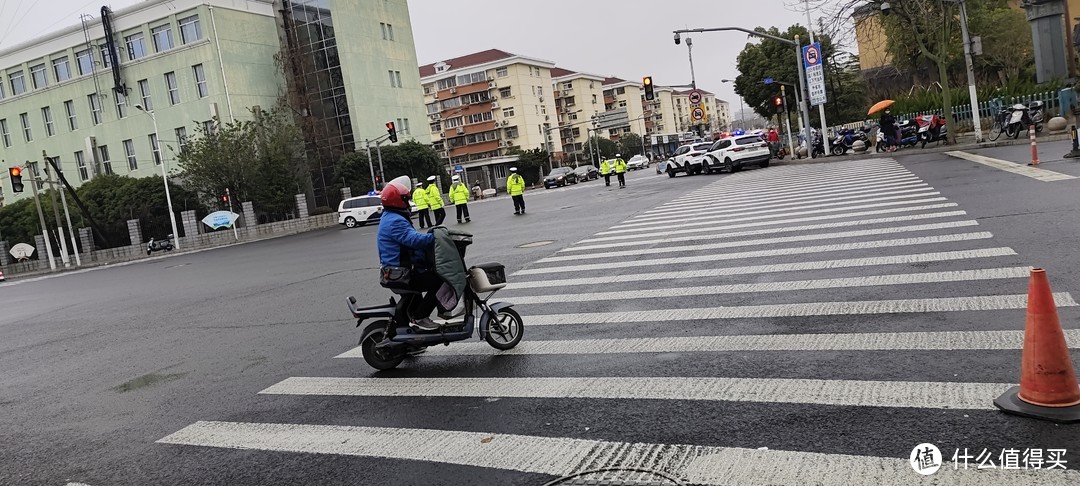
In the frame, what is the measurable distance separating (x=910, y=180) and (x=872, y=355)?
45.7 ft

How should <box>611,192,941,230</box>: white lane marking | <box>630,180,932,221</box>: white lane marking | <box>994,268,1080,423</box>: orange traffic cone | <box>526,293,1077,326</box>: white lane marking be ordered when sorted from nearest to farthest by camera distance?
<box>994,268,1080,423</box>: orange traffic cone, <box>526,293,1077,326</box>: white lane marking, <box>611,192,941,230</box>: white lane marking, <box>630,180,932,221</box>: white lane marking

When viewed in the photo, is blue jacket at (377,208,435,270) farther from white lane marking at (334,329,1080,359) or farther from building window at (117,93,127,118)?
building window at (117,93,127,118)

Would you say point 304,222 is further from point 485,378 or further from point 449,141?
point 449,141

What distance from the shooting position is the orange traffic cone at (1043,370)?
12.8 feet

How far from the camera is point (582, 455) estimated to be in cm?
409

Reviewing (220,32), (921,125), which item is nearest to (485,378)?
(921,125)

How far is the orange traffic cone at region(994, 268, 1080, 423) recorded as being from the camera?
3889mm

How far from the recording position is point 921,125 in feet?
98.3

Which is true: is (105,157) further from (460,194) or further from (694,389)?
(694,389)

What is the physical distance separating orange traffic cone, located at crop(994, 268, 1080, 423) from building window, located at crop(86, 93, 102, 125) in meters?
64.4

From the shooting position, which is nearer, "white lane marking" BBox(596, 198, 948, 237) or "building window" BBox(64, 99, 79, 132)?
"white lane marking" BBox(596, 198, 948, 237)

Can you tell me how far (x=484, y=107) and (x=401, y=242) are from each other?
307 feet

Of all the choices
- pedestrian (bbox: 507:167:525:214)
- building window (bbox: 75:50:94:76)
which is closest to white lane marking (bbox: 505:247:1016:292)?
pedestrian (bbox: 507:167:525:214)

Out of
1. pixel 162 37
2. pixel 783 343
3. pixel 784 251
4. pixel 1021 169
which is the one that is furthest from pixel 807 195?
pixel 162 37
